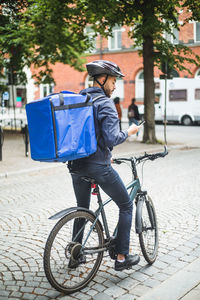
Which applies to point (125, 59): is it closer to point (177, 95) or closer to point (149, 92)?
point (177, 95)

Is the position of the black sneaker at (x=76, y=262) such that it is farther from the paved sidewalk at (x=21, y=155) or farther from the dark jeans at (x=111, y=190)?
the paved sidewalk at (x=21, y=155)

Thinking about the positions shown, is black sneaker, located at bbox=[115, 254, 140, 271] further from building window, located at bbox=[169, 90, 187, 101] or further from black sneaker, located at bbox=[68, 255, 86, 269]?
building window, located at bbox=[169, 90, 187, 101]

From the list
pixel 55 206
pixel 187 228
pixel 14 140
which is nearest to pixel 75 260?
pixel 187 228

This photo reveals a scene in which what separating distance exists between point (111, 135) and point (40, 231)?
2320 millimetres

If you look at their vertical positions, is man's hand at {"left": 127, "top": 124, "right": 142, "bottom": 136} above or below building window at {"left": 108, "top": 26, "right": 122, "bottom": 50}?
below

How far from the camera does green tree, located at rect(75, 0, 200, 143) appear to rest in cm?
1370

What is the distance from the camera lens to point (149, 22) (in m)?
13.4

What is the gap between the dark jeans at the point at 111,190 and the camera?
3.32 meters

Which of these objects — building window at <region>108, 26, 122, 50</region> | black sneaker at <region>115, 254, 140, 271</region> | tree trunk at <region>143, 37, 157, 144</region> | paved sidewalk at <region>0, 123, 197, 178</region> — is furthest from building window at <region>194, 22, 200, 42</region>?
black sneaker at <region>115, 254, 140, 271</region>

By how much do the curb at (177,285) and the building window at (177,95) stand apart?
26.6 metres

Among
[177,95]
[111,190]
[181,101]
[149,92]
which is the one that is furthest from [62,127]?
[177,95]

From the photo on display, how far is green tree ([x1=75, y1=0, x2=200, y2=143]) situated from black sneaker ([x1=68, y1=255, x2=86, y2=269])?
11.2 m

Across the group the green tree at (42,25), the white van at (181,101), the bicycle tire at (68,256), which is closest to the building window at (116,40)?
the white van at (181,101)

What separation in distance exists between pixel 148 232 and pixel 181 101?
26351 millimetres
